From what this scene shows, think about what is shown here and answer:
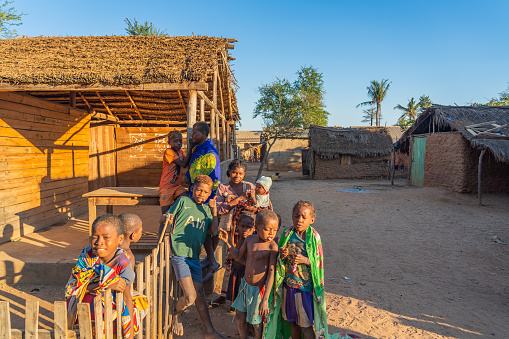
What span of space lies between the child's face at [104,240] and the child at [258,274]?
0.99 meters

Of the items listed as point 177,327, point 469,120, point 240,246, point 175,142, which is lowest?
point 177,327

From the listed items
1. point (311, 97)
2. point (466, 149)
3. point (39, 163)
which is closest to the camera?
point (39, 163)

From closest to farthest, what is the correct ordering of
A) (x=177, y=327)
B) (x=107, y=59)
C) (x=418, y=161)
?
(x=177, y=327) → (x=107, y=59) → (x=418, y=161)

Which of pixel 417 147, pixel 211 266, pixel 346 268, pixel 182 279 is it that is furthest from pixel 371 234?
pixel 417 147

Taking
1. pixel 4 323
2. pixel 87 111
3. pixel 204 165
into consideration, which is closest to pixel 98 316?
pixel 4 323

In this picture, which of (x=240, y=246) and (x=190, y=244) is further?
(x=240, y=246)

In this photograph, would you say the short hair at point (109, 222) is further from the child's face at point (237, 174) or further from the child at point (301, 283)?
the child's face at point (237, 174)

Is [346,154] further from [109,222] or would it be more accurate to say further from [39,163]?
[109,222]

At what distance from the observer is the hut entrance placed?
1480 cm

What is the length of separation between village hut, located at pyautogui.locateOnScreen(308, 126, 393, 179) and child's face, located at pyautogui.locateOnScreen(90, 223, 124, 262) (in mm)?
17893

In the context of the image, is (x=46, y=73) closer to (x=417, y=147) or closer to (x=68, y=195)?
(x=68, y=195)

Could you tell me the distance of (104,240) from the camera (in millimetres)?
2068

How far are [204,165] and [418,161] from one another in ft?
46.0

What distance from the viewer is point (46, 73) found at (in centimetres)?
455
